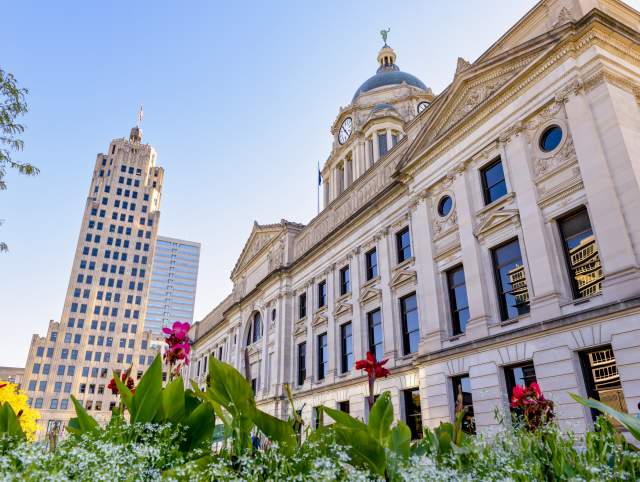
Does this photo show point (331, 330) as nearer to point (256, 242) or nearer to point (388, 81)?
point (256, 242)

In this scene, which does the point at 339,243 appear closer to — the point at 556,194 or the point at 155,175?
the point at 556,194

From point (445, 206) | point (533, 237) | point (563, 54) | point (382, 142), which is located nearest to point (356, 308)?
point (445, 206)

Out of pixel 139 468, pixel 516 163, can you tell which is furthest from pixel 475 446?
pixel 516 163

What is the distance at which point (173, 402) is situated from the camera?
3.56 m

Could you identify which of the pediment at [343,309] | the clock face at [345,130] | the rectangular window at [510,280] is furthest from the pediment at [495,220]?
the clock face at [345,130]

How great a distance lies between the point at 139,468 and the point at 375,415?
1.85 metres

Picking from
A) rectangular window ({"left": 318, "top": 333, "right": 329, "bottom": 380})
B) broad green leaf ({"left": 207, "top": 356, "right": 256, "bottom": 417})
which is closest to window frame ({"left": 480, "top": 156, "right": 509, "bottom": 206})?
rectangular window ({"left": 318, "top": 333, "right": 329, "bottom": 380})

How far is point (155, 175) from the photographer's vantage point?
109 meters

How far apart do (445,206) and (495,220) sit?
131 inches

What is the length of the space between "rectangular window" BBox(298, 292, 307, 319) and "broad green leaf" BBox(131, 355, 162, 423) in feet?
90.8

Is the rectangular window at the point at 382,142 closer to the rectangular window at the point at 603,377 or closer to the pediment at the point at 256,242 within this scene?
the pediment at the point at 256,242

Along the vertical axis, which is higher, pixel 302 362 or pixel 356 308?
pixel 356 308

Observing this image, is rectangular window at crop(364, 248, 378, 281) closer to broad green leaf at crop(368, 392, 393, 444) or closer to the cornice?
the cornice

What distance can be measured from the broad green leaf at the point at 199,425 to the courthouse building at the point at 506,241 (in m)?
5.12
